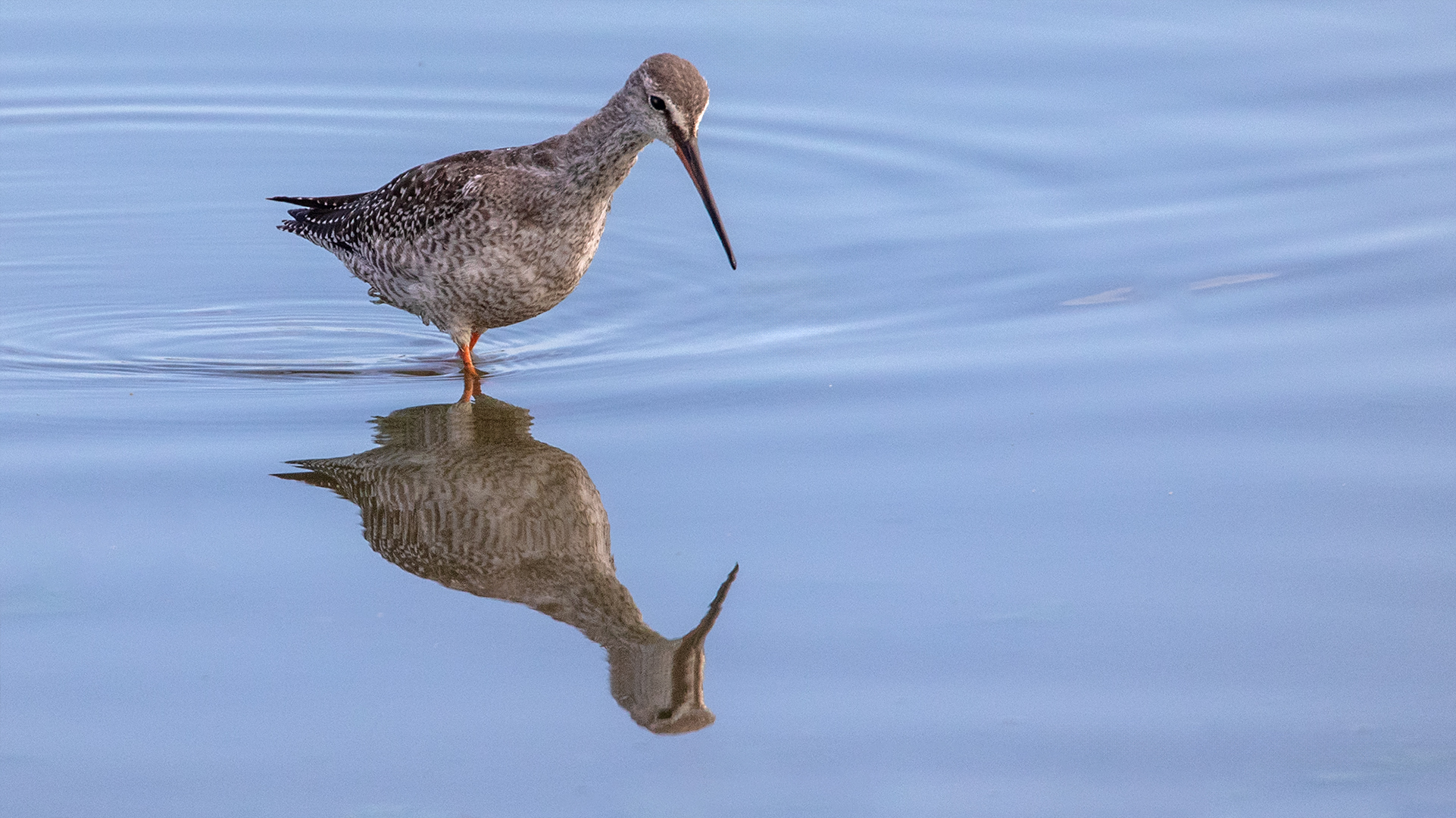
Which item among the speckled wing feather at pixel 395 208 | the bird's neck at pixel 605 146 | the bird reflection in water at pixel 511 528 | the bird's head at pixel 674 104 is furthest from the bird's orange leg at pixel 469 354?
the bird's head at pixel 674 104

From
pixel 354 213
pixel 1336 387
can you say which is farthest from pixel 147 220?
pixel 1336 387

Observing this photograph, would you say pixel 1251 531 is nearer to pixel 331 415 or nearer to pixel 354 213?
pixel 331 415

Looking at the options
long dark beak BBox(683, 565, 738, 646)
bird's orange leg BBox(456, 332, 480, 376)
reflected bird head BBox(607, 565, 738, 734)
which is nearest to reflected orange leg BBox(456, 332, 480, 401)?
bird's orange leg BBox(456, 332, 480, 376)

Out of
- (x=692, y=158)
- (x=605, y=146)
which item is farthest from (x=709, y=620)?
(x=605, y=146)

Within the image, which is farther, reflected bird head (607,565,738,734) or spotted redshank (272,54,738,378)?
spotted redshank (272,54,738,378)

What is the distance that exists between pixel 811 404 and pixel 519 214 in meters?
1.47

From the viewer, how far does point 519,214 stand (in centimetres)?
713

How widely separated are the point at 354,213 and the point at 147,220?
185 cm

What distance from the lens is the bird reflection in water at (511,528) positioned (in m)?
5.02

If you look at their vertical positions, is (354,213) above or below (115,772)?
above

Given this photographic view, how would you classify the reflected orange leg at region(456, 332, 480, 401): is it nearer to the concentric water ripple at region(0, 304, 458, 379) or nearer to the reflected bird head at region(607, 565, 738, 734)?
the concentric water ripple at region(0, 304, 458, 379)

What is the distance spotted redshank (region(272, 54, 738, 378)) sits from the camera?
6.64 meters

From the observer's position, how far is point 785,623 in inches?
204

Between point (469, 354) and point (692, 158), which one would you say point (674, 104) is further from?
point (469, 354)
